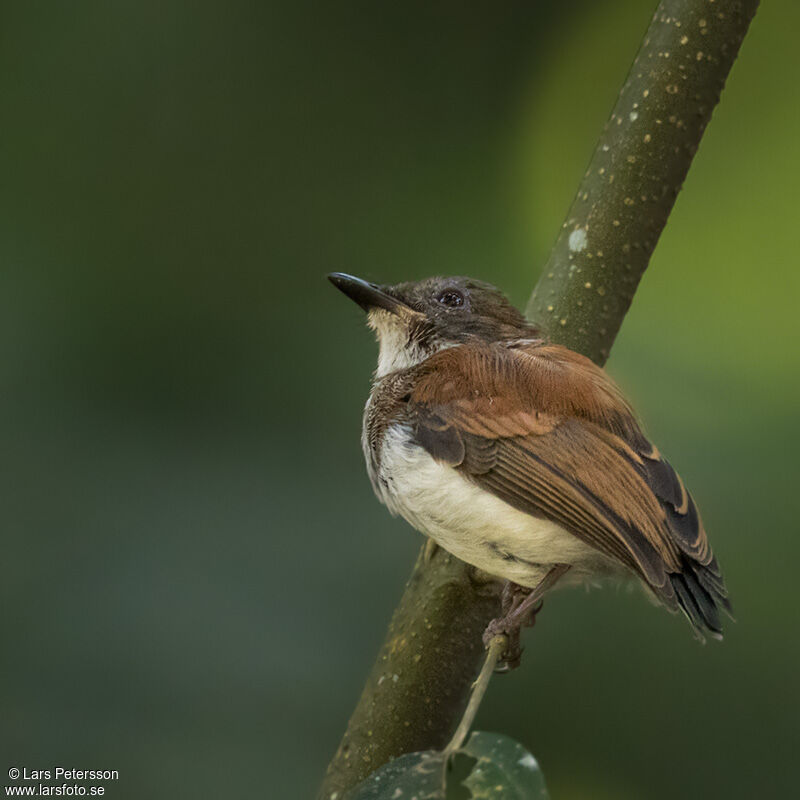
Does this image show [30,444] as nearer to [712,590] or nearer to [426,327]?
[426,327]

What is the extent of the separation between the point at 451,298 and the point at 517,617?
0.79 m

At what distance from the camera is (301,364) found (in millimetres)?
2980

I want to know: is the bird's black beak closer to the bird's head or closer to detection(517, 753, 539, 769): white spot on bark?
the bird's head

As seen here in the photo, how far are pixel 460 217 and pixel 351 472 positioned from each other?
2.91ft

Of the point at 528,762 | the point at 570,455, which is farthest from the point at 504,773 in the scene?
the point at 570,455

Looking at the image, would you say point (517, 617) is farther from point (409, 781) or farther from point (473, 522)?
point (409, 781)

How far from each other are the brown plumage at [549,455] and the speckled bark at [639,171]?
0.47 feet

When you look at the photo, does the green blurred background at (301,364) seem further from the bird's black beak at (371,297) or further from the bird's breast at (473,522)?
the bird's breast at (473,522)

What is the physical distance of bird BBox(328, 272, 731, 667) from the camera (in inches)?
67.9

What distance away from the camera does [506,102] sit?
3498 millimetres

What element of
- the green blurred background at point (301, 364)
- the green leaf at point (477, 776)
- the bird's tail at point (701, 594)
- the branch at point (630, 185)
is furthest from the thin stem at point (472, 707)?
the green blurred background at point (301, 364)

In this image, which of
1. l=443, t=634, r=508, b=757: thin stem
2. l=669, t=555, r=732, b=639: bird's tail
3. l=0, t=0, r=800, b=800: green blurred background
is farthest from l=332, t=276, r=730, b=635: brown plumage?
l=0, t=0, r=800, b=800: green blurred background

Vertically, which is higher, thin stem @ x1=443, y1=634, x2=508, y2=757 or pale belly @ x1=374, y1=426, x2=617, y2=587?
pale belly @ x1=374, y1=426, x2=617, y2=587

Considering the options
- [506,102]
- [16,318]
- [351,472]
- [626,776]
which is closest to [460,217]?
[506,102]
